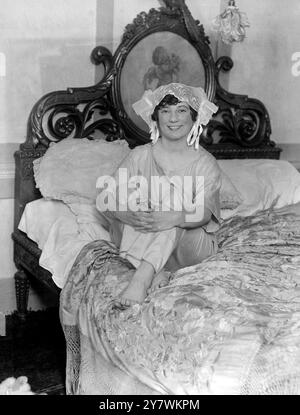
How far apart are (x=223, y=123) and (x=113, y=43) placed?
831 mm

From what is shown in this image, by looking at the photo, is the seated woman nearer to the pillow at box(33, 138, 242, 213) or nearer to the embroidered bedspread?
the embroidered bedspread

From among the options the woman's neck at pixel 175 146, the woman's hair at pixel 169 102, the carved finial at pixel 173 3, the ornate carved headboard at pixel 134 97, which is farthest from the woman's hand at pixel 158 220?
the carved finial at pixel 173 3

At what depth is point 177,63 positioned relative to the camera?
366 centimetres

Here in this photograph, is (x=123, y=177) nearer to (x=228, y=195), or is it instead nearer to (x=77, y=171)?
(x=77, y=171)

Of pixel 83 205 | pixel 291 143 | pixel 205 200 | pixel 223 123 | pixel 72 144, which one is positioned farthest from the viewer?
pixel 291 143

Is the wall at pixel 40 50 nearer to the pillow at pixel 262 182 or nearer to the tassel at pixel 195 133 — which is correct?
the pillow at pixel 262 182

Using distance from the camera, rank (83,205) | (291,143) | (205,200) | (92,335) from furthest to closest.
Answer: (291,143) → (83,205) → (205,200) → (92,335)

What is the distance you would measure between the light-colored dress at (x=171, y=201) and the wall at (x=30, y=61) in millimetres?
789

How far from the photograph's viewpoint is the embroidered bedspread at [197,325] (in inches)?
71.9

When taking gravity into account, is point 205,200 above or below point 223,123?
below

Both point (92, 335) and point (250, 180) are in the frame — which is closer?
point (92, 335)

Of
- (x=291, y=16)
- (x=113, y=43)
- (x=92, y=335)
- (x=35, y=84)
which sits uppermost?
(x=291, y=16)

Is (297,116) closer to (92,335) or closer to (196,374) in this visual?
(92,335)

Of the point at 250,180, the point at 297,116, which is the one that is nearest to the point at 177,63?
the point at 250,180
